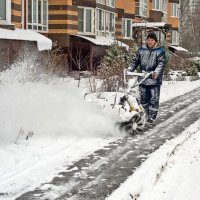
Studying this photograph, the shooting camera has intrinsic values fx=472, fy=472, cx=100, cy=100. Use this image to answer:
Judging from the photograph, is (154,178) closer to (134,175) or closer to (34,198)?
(134,175)

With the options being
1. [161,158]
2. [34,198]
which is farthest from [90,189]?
[161,158]

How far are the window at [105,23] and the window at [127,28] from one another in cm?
277

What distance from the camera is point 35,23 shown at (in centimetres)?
2470

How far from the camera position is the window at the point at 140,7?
4001 centimetres

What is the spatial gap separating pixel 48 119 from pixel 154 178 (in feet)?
10.5

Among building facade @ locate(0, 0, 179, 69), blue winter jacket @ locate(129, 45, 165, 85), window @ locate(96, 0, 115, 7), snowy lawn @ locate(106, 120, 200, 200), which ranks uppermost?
window @ locate(96, 0, 115, 7)

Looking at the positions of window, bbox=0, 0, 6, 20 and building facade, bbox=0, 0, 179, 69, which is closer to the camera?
window, bbox=0, 0, 6, 20

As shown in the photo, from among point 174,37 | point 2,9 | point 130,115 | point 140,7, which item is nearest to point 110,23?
point 140,7

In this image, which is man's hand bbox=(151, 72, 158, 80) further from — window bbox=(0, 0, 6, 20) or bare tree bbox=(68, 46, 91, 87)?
bare tree bbox=(68, 46, 91, 87)

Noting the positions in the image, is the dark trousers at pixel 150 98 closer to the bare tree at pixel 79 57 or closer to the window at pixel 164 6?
the bare tree at pixel 79 57

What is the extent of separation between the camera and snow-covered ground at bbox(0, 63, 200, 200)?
5.61 m

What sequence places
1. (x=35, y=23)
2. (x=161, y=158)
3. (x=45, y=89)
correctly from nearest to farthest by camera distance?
(x=161, y=158), (x=45, y=89), (x=35, y=23)

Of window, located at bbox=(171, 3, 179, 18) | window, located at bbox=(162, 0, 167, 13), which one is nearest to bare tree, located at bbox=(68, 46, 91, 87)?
window, located at bbox=(162, 0, 167, 13)

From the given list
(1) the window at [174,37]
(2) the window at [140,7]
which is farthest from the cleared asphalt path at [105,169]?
(1) the window at [174,37]
